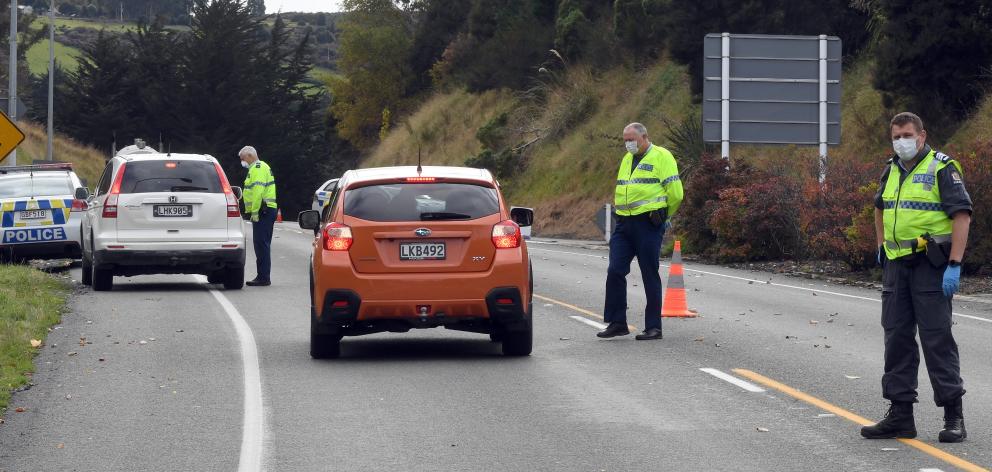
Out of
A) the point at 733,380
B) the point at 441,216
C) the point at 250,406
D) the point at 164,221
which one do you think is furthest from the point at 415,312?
the point at 164,221

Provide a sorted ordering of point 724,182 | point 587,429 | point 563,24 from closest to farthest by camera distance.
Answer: point 587,429 → point 724,182 → point 563,24

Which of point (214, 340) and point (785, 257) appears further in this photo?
point (785, 257)

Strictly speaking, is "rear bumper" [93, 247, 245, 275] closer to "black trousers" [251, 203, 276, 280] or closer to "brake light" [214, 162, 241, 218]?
"brake light" [214, 162, 241, 218]

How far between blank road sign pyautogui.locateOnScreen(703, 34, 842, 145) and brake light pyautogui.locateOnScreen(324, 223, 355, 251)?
22.3 meters

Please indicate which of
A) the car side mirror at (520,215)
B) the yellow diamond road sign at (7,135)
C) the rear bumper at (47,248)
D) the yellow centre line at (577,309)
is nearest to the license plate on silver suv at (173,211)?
the rear bumper at (47,248)

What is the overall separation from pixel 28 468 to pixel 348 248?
4460 mm

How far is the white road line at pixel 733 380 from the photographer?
35.9 ft

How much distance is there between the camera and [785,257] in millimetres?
28234

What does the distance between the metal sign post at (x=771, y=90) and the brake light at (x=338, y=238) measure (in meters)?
22.3

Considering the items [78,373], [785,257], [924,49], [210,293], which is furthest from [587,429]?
[924,49]

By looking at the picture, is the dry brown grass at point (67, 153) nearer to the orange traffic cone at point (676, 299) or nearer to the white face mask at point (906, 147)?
the orange traffic cone at point (676, 299)

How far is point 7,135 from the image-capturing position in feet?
80.5

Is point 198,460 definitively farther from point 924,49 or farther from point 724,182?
point 924,49

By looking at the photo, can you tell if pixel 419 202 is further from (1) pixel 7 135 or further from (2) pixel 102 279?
(1) pixel 7 135
